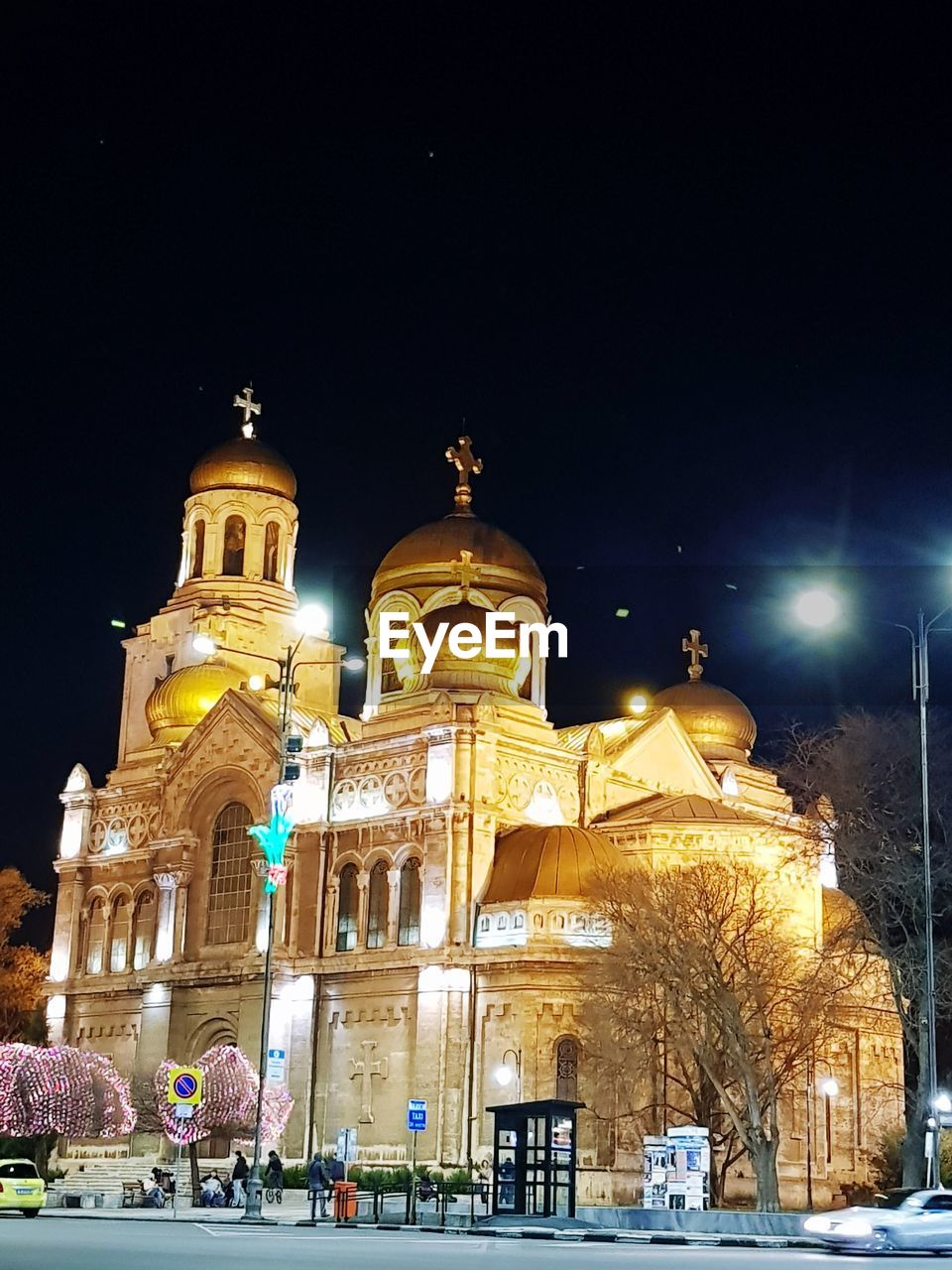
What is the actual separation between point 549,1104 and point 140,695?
4164 cm

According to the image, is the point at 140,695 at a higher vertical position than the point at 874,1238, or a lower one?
higher

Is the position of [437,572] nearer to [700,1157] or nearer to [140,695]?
[140,695]

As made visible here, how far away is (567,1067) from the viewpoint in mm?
55688

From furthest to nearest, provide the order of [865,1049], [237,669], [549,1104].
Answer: [237,669], [865,1049], [549,1104]

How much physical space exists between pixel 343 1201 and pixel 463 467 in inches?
1503

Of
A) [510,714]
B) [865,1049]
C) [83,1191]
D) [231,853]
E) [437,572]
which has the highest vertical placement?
[437,572]

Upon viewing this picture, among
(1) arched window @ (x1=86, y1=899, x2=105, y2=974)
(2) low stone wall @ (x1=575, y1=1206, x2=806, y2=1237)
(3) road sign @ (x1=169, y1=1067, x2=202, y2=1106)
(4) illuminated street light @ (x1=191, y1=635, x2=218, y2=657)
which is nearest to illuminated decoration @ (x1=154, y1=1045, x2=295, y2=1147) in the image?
(1) arched window @ (x1=86, y1=899, x2=105, y2=974)

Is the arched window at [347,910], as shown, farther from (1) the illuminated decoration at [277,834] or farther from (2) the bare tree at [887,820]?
(1) the illuminated decoration at [277,834]

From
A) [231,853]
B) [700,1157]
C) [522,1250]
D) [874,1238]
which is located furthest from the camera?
[231,853]

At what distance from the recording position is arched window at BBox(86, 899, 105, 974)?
69750mm

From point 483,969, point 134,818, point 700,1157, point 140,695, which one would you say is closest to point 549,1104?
point 700,1157

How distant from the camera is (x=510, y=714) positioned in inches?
2457

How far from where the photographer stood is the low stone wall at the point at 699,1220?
36.6 m

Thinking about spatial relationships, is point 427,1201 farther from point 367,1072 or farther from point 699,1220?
point 699,1220
